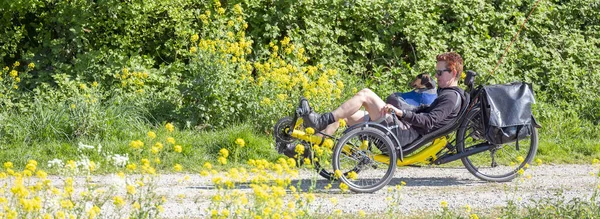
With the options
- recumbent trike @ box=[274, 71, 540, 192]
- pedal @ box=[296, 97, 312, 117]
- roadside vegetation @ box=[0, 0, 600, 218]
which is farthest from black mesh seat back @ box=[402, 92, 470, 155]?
roadside vegetation @ box=[0, 0, 600, 218]

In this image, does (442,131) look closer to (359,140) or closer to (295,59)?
(359,140)

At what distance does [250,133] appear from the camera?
10398 millimetres

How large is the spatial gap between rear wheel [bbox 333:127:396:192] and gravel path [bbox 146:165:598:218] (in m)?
0.12

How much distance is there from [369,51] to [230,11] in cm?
181

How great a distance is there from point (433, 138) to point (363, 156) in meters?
0.66

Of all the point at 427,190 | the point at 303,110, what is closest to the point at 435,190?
the point at 427,190

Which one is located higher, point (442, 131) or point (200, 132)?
point (442, 131)

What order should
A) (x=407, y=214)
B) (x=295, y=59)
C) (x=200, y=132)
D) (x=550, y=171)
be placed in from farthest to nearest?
(x=295, y=59) → (x=200, y=132) → (x=550, y=171) → (x=407, y=214)

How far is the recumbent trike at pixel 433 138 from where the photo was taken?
853 cm

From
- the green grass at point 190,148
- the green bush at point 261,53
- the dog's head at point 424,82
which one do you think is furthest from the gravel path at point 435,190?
the green bush at point 261,53

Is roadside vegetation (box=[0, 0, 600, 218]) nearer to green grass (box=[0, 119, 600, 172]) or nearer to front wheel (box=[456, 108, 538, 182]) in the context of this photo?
green grass (box=[0, 119, 600, 172])

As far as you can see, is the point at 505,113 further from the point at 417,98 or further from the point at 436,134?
the point at 417,98

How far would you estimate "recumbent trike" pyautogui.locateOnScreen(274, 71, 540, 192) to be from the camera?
853 cm

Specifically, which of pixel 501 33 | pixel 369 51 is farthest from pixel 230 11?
pixel 501 33
